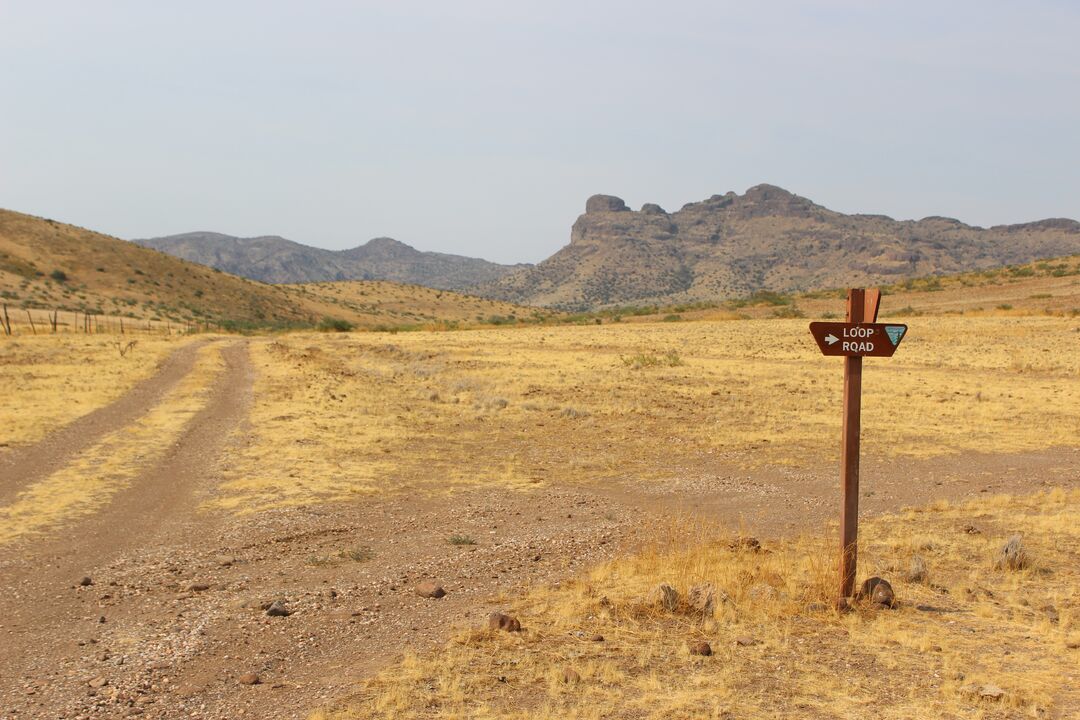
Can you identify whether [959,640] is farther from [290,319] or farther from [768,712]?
[290,319]

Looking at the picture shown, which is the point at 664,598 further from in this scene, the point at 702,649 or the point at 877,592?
the point at 877,592

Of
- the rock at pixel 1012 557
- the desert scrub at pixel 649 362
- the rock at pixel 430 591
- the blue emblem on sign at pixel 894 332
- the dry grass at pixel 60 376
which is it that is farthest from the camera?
the desert scrub at pixel 649 362

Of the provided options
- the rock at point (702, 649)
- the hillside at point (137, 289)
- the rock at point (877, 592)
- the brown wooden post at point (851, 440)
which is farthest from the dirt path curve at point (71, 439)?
the hillside at point (137, 289)

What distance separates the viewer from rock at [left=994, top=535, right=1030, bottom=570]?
29.3 ft

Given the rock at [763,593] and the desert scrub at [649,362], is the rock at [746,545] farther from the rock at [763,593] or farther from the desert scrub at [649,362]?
the desert scrub at [649,362]

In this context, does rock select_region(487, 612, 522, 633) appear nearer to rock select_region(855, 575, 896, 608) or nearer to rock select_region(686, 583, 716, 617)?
rock select_region(686, 583, 716, 617)

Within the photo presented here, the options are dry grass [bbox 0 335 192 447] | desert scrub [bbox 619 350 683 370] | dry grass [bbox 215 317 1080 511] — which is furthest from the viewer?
desert scrub [bbox 619 350 683 370]

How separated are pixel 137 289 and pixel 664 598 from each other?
9297 cm

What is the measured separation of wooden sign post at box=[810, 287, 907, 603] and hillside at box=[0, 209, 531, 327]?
228 ft

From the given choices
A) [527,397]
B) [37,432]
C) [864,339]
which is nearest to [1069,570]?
[864,339]

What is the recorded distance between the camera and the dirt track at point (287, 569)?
620 cm

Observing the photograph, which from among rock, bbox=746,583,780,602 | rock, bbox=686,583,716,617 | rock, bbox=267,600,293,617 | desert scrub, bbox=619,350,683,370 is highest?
desert scrub, bbox=619,350,683,370

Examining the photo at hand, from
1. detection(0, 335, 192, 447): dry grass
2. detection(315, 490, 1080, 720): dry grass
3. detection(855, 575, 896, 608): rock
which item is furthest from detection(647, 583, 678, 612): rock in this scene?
detection(0, 335, 192, 447): dry grass

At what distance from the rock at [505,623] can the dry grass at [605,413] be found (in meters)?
5.96
